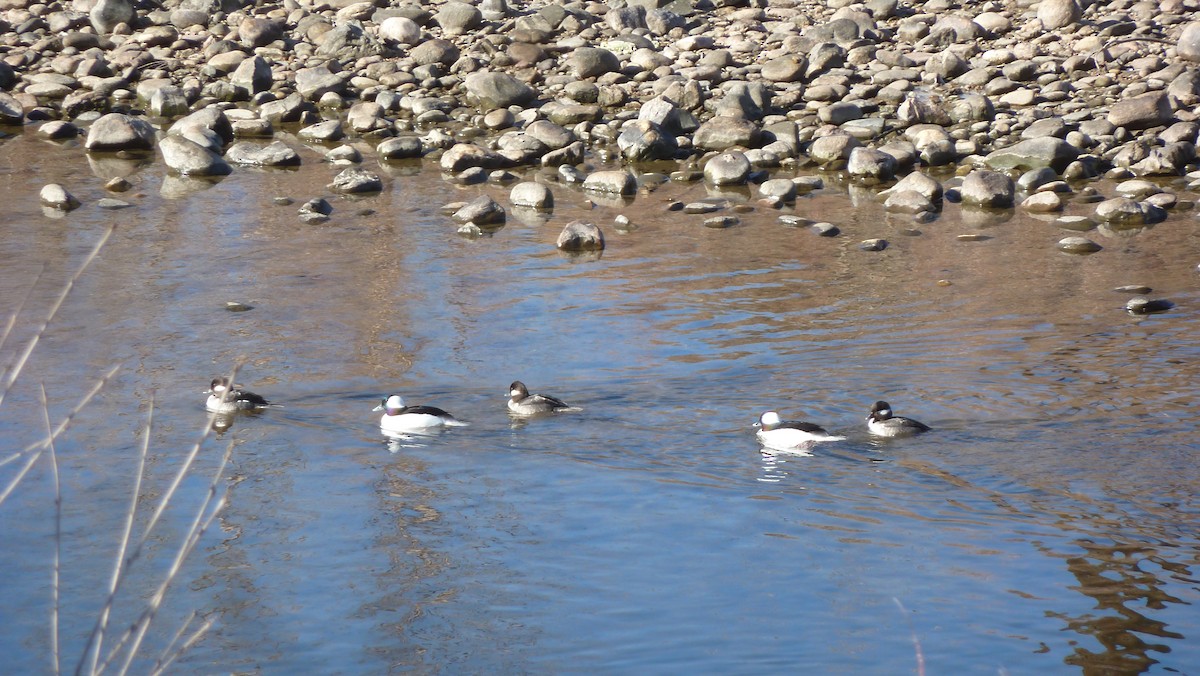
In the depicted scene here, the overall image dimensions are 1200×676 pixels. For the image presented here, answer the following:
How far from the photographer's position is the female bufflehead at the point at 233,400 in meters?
11.0

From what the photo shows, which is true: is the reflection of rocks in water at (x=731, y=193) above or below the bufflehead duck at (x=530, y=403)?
below

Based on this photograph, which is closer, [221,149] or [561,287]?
[561,287]

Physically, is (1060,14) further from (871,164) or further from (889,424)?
(889,424)

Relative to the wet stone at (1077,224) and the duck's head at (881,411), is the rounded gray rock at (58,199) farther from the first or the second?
the wet stone at (1077,224)

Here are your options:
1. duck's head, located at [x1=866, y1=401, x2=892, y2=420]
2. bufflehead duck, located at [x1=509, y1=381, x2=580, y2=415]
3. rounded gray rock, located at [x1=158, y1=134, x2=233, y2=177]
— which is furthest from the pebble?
bufflehead duck, located at [x1=509, y1=381, x2=580, y2=415]

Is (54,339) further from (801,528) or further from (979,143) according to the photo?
(979,143)

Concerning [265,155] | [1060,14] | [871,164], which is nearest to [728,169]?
[871,164]

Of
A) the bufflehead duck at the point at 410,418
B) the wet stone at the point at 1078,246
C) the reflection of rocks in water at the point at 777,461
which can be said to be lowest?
the wet stone at the point at 1078,246

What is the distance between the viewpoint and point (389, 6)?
3225 cm

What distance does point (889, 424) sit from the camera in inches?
433

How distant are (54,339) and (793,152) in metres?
13.3

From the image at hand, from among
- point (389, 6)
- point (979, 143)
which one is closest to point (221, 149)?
point (389, 6)

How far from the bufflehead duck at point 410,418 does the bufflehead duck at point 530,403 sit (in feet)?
1.75

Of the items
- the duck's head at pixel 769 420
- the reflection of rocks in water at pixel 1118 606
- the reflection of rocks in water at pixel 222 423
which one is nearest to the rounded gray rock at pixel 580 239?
the duck's head at pixel 769 420
